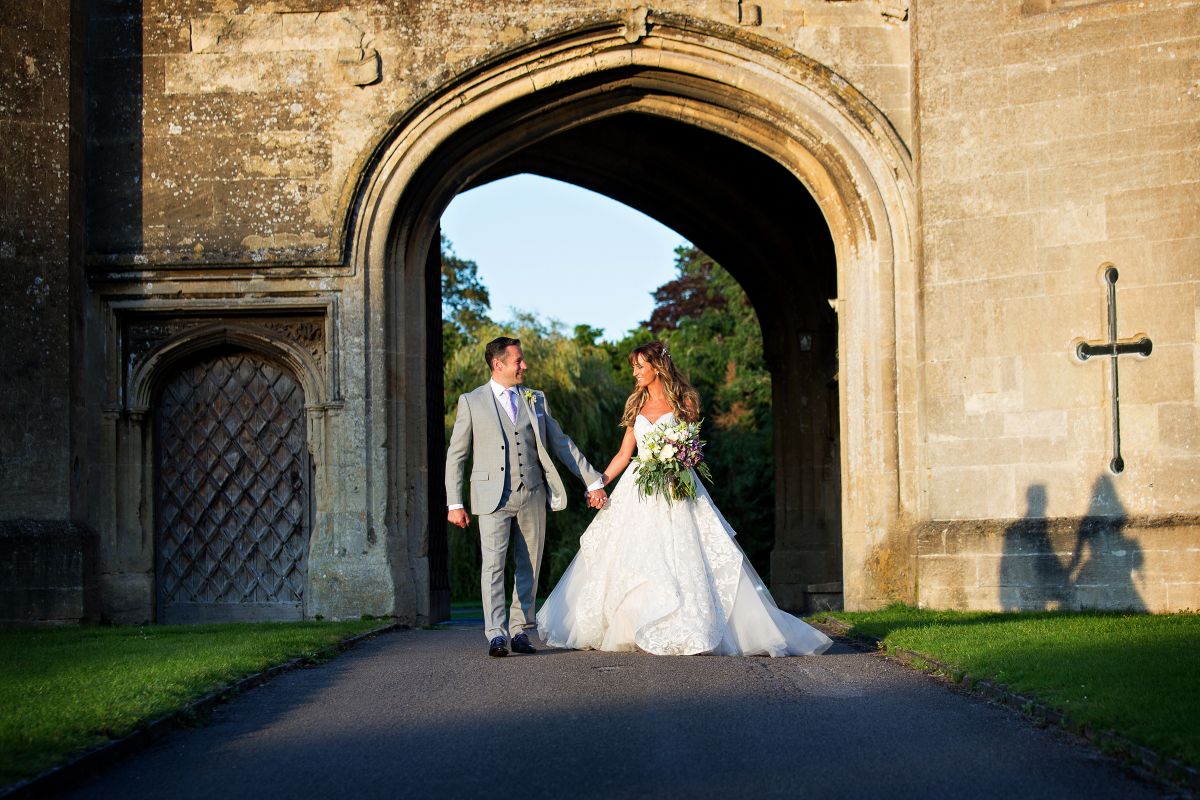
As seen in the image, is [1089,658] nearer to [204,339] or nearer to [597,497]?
[597,497]

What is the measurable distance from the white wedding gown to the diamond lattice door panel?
5181mm

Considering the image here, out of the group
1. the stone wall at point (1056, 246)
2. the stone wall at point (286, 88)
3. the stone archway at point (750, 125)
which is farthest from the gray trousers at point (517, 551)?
the stone wall at point (286, 88)

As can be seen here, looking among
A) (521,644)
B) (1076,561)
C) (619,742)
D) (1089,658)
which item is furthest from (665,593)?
(1076,561)

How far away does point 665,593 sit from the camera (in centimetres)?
916

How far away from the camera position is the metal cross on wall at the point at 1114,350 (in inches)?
→ 487

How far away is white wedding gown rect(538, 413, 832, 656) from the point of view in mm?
9109

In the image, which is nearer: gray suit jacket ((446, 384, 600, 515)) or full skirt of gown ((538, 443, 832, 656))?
full skirt of gown ((538, 443, 832, 656))

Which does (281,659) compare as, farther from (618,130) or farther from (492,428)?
(618,130)

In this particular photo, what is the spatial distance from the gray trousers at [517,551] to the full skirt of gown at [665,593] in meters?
0.25

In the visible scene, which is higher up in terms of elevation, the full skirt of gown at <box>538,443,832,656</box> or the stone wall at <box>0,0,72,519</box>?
the stone wall at <box>0,0,72,519</box>

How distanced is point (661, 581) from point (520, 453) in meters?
1.19

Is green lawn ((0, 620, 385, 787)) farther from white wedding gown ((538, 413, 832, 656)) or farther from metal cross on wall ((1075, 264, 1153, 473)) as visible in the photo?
metal cross on wall ((1075, 264, 1153, 473))

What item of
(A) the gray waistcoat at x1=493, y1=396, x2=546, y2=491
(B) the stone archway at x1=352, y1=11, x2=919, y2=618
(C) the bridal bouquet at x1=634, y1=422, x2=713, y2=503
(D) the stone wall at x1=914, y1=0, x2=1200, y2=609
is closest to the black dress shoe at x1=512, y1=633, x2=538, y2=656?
(A) the gray waistcoat at x1=493, y1=396, x2=546, y2=491

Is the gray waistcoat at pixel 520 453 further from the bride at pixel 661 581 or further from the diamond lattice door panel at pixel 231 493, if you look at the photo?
the diamond lattice door panel at pixel 231 493
